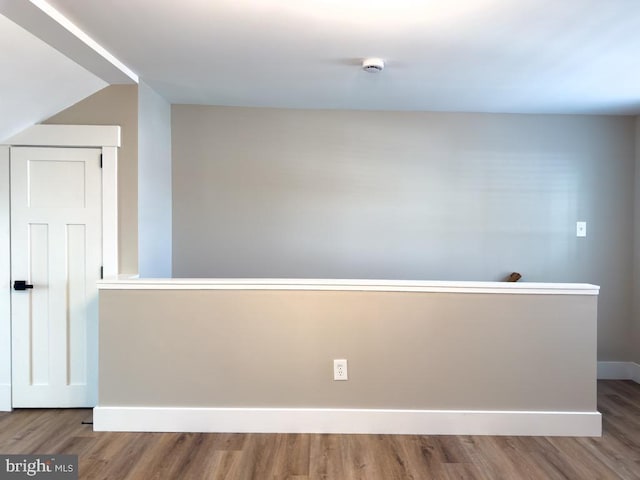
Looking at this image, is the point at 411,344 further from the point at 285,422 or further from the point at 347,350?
the point at 285,422

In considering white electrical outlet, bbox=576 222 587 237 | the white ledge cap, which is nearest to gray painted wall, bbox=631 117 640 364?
white electrical outlet, bbox=576 222 587 237

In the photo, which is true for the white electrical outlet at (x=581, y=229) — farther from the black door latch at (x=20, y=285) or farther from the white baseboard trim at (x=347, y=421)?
the black door latch at (x=20, y=285)

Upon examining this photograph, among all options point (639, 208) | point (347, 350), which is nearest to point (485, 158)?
point (639, 208)

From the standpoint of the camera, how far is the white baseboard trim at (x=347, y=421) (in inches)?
95.0

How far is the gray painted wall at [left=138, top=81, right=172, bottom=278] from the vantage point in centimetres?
271

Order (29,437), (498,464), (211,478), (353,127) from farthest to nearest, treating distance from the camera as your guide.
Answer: (353,127), (29,437), (498,464), (211,478)

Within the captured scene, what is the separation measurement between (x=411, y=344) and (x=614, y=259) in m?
2.18

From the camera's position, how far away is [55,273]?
2.64 metres

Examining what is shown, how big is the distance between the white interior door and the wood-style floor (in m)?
0.24

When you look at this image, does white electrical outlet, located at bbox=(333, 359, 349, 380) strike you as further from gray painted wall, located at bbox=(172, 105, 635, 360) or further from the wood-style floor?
gray painted wall, located at bbox=(172, 105, 635, 360)

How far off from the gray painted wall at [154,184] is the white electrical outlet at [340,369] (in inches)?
56.6

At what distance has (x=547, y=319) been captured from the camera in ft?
7.93

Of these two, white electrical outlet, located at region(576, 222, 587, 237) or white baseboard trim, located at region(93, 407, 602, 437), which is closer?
white baseboard trim, located at region(93, 407, 602, 437)

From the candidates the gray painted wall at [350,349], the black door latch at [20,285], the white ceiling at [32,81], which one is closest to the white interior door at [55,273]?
the black door latch at [20,285]
